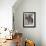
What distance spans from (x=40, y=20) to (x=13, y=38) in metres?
1.54

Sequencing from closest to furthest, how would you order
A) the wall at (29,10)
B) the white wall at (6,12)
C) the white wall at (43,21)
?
the white wall at (6,12)
the white wall at (43,21)
the wall at (29,10)

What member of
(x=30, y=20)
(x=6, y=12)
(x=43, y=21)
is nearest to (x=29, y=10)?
(x=30, y=20)

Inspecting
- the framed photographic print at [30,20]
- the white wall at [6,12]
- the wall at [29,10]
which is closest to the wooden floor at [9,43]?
the white wall at [6,12]

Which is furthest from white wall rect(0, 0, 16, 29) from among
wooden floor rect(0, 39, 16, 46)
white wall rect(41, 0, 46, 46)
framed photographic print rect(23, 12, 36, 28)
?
white wall rect(41, 0, 46, 46)

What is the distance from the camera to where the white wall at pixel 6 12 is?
165 inches

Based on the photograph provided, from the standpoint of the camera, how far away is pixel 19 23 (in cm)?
494

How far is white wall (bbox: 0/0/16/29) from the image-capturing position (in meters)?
4.20

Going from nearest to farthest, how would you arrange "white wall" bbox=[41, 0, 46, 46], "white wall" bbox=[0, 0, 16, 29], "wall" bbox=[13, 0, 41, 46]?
"white wall" bbox=[0, 0, 16, 29], "white wall" bbox=[41, 0, 46, 46], "wall" bbox=[13, 0, 41, 46]

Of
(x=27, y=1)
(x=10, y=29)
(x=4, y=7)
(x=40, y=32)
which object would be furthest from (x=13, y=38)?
(x=27, y=1)

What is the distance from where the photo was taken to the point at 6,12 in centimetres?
421

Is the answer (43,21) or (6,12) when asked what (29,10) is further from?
(6,12)

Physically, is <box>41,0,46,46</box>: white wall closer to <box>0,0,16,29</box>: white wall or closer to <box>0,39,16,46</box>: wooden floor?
<box>0,0,16,29</box>: white wall

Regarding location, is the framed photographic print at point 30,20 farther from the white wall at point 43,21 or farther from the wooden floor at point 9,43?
the wooden floor at point 9,43

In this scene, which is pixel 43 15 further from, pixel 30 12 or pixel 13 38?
pixel 13 38
